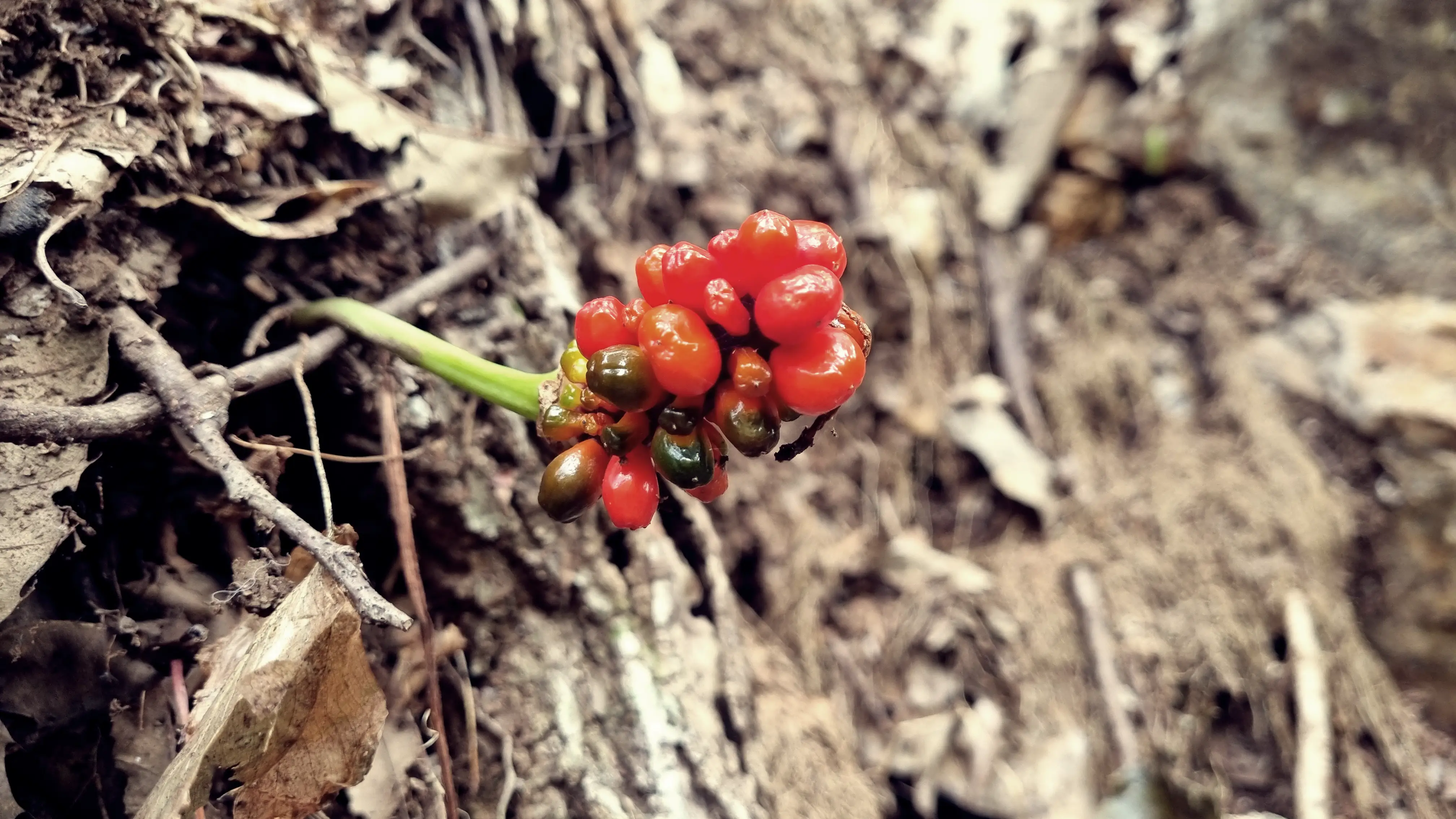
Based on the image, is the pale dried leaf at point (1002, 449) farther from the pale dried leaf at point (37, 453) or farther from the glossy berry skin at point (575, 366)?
the pale dried leaf at point (37, 453)

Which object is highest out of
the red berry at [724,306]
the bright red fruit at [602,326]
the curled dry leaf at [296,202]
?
the red berry at [724,306]

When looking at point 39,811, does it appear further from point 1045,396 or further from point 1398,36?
point 1398,36

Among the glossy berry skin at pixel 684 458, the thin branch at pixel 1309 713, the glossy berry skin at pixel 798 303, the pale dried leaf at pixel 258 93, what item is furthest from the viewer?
the thin branch at pixel 1309 713

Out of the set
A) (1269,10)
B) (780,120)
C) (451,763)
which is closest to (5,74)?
(451,763)

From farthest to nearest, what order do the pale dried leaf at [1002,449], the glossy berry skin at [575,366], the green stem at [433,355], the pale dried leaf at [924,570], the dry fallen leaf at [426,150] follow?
the pale dried leaf at [1002,449] < the pale dried leaf at [924,570] < the dry fallen leaf at [426,150] < the green stem at [433,355] < the glossy berry skin at [575,366]

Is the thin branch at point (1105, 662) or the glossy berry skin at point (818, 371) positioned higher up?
the glossy berry skin at point (818, 371)

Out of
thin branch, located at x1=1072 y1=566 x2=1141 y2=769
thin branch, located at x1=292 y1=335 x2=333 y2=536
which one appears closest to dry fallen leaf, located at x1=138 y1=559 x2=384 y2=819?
→ thin branch, located at x1=292 y1=335 x2=333 y2=536

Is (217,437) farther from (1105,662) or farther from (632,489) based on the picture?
(1105,662)

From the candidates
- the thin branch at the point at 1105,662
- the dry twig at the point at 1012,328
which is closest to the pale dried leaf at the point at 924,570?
the thin branch at the point at 1105,662
